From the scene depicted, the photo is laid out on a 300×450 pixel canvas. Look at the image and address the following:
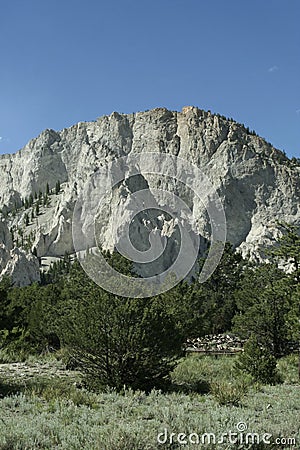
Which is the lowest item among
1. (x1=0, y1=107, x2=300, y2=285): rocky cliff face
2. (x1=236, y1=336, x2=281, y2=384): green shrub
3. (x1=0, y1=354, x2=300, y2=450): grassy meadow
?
(x1=236, y1=336, x2=281, y2=384): green shrub

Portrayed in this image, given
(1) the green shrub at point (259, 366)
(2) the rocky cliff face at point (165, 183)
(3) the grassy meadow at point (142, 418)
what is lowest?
(1) the green shrub at point (259, 366)

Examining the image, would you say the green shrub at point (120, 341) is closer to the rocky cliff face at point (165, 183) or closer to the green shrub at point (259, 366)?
the green shrub at point (259, 366)

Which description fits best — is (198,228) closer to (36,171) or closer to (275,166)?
(275,166)

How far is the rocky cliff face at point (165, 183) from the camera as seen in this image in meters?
101

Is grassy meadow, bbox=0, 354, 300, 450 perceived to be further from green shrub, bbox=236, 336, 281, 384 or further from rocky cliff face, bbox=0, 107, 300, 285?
rocky cliff face, bbox=0, 107, 300, 285

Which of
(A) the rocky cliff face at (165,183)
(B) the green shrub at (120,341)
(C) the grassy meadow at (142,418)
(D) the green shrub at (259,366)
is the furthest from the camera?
(A) the rocky cliff face at (165,183)

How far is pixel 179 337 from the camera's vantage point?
1205cm

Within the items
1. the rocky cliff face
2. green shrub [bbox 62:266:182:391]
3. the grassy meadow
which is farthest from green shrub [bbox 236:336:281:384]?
the rocky cliff face

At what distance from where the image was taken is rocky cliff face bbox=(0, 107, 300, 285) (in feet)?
330

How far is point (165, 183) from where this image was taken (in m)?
114

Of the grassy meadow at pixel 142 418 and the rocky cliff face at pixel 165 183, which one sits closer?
the grassy meadow at pixel 142 418

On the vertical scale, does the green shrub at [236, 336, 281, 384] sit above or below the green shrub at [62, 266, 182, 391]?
below

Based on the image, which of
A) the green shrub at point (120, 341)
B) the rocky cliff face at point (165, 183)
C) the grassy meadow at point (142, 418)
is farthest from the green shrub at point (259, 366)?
the rocky cliff face at point (165, 183)

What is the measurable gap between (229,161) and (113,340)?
102m
